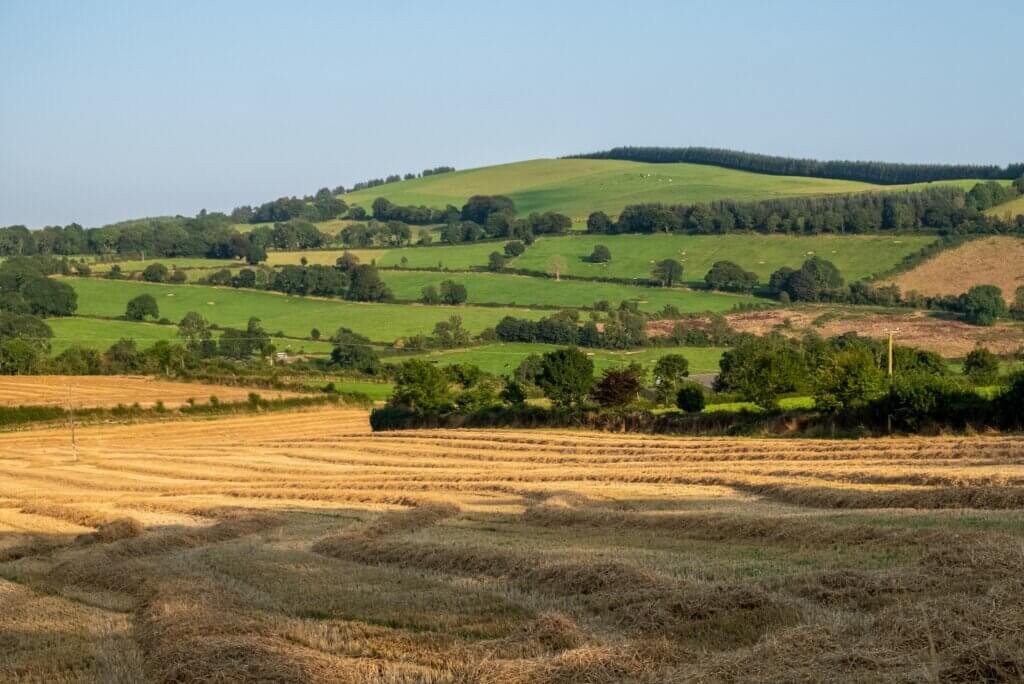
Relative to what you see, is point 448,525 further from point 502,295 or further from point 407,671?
point 502,295

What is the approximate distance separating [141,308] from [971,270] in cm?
7572

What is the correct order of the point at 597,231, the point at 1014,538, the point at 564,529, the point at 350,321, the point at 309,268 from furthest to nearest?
the point at 597,231 < the point at 309,268 < the point at 350,321 < the point at 564,529 < the point at 1014,538

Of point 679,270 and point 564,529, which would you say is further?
point 679,270

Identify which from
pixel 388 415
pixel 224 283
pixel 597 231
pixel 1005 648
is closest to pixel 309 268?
pixel 224 283

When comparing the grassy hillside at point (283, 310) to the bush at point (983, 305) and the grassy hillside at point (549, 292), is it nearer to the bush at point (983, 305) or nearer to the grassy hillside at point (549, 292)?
the grassy hillside at point (549, 292)

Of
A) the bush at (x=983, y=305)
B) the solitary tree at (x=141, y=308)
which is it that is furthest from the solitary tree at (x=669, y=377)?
the solitary tree at (x=141, y=308)

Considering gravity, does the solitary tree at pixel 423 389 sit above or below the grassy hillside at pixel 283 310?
below

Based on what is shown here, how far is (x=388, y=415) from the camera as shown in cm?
7512

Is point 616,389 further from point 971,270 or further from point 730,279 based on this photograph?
point 971,270

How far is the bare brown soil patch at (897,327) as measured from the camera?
9412 cm

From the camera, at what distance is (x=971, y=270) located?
11800 centimetres

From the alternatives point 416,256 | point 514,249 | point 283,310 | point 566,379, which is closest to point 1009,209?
point 514,249

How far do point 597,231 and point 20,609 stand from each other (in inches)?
5574

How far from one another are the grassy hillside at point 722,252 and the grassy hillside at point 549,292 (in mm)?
6337
